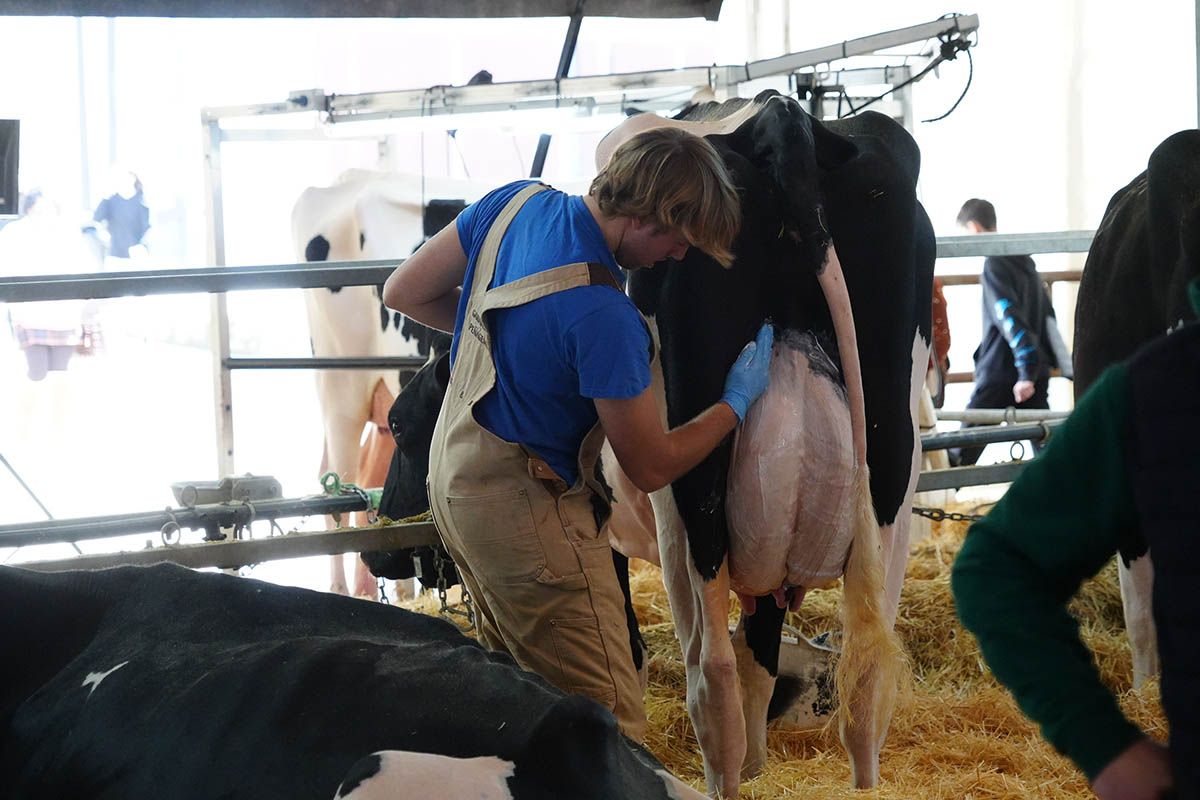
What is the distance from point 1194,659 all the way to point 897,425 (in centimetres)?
180

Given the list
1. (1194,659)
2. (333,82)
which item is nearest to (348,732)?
(1194,659)

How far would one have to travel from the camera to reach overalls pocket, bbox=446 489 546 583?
7.38 ft

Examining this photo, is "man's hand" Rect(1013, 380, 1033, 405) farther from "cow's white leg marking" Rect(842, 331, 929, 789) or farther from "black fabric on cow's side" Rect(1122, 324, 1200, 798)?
"black fabric on cow's side" Rect(1122, 324, 1200, 798)

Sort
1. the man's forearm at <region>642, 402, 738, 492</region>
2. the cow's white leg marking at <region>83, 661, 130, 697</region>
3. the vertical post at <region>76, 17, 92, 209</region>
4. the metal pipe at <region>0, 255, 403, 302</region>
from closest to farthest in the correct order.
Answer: the cow's white leg marking at <region>83, 661, 130, 697</region>
the man's forearm at <region>642, 402, 738, 492</region>
the metal pipe at <region>0, 255, 403, 302</region>
the vertical post at <region>76, 17, 92, 209</region>

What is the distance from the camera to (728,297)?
8.70 feet

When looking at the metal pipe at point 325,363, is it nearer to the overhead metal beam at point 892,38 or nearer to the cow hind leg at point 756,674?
the overhead metal beam at point 892,38

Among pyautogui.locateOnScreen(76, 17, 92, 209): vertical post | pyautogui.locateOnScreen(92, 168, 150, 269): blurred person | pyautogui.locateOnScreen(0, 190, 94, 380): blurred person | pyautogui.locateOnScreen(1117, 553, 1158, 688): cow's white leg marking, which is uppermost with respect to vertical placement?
pyautogui.locateOnScreen(76, 17, 92, 209): vertical post

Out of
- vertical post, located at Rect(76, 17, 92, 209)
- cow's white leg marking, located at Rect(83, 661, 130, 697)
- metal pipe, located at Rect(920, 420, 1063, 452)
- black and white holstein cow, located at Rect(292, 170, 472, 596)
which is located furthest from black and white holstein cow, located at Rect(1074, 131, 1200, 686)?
vertical post, located at Rect(76, 17, 92, 209)

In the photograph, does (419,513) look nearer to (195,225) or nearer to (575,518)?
(575,518)

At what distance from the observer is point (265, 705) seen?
173 centimetres

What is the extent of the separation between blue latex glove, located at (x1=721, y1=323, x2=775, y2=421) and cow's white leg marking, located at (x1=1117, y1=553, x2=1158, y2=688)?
1.84 m

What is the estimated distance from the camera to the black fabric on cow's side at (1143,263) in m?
3.20

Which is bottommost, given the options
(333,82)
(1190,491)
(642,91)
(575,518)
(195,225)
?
(575,518)

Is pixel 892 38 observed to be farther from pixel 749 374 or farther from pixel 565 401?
pixel 565 401
